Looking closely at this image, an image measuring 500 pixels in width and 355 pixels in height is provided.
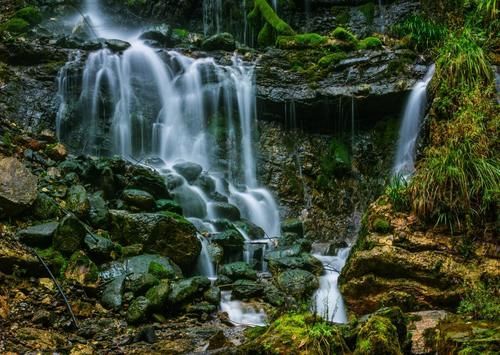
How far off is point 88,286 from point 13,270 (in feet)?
3.19

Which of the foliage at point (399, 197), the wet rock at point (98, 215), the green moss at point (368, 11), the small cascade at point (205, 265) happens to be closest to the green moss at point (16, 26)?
the wet rock at point (98, 215)

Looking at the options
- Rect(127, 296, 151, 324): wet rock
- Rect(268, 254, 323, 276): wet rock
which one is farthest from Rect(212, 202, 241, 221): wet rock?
Rect(127, 296, 151, 324): wet rock

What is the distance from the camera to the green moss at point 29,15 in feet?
53.7

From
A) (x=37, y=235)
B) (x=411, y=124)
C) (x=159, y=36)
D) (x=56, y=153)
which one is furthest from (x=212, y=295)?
(x=159, y=36)

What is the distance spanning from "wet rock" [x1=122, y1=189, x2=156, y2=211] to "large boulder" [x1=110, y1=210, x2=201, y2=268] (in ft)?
2.74

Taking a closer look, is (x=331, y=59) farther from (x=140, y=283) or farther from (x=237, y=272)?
(x=140, y=283)

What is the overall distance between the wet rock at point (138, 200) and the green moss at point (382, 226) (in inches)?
171

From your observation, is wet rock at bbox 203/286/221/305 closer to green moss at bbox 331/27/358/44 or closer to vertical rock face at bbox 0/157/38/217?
vertical rock face at bbox 0/157/38/217

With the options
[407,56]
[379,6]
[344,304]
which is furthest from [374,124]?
[344,304]

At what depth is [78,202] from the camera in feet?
26.1

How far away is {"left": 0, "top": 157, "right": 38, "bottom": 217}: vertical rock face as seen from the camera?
6.86 meters

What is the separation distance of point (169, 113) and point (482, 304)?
416 inches

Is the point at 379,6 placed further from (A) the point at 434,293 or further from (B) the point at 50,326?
(B) the point at 50,326

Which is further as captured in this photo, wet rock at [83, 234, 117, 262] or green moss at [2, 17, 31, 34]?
green moss at [2, 17, 31, 34]
